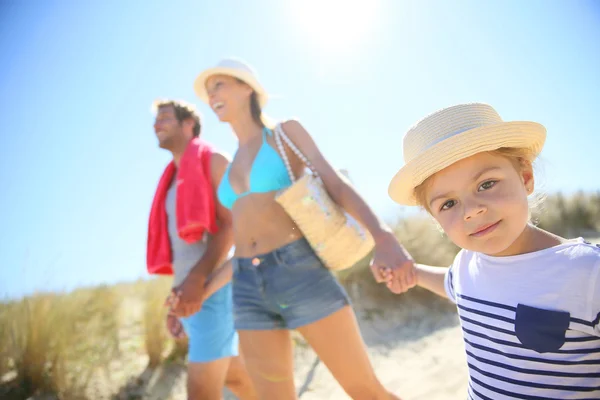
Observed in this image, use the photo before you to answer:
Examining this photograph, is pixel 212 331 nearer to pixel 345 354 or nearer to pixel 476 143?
pixel 345 354

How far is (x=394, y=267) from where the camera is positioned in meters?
1.52

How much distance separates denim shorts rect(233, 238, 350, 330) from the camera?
1.70 meters

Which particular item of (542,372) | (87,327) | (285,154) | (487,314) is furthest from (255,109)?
(87,327)

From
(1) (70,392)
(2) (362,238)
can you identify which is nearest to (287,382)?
(2) (362,238)

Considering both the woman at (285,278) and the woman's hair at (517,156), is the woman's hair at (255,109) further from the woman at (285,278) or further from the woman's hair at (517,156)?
the woman's hair at (517,156)

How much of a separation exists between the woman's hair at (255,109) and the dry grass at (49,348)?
10.8ft

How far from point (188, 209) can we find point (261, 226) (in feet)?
2.52

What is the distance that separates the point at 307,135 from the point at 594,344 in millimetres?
1449

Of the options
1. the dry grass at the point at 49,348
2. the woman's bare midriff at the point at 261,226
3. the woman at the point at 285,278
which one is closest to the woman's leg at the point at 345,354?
the woman at the point at 285,278

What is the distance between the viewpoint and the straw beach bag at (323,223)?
1784mm

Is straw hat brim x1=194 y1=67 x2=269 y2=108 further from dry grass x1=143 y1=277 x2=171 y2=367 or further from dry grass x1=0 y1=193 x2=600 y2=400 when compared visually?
dry grass x1=143 y1=277 x2=171 y2=367

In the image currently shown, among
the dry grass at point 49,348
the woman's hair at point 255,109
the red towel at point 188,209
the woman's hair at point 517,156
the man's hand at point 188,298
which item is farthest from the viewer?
the dry grass at point 49,348

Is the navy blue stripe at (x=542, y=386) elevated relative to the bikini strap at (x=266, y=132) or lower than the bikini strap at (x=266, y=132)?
lower

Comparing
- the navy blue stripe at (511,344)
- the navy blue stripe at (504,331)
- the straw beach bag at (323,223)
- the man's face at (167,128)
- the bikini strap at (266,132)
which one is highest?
the man's face at (167,128)
